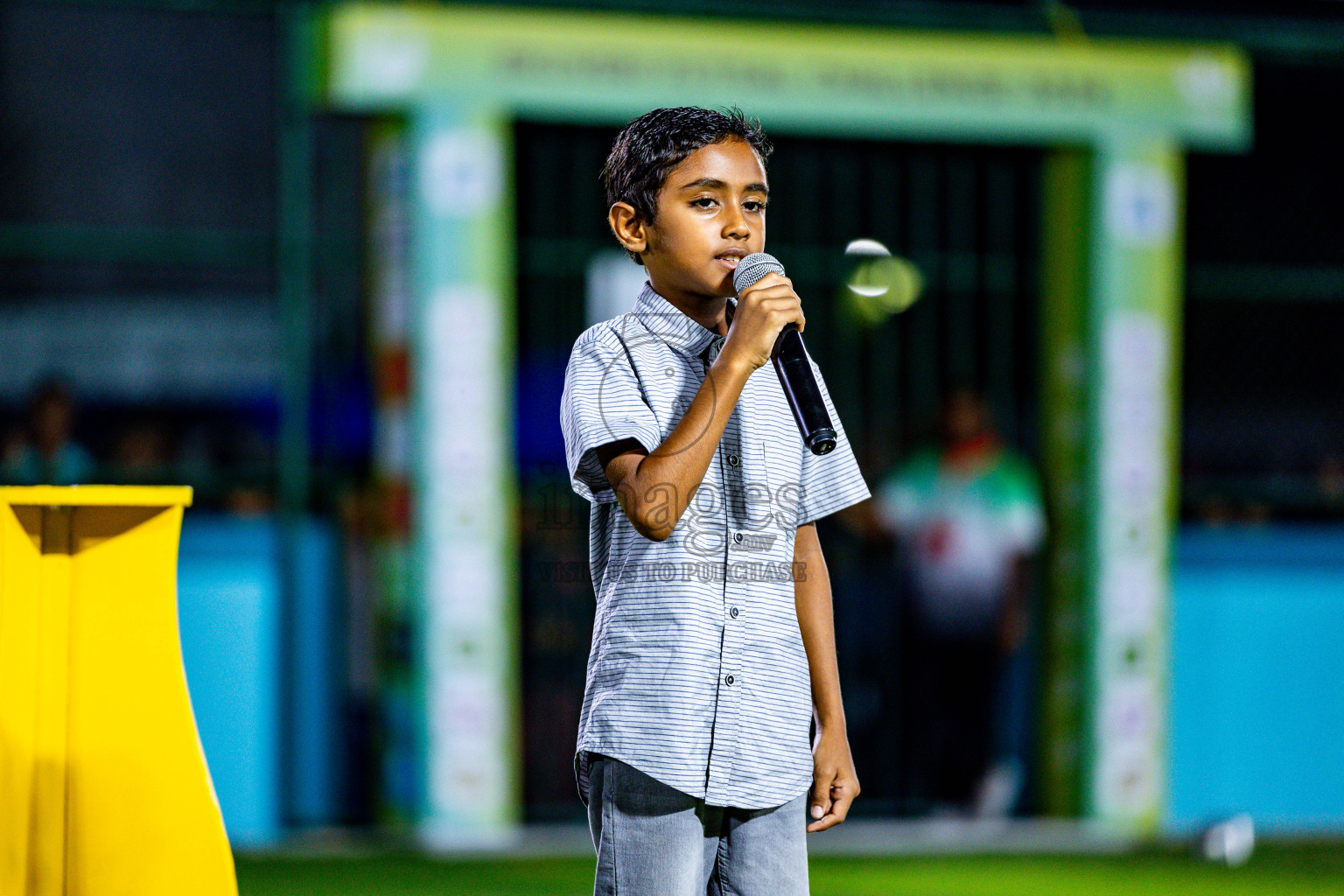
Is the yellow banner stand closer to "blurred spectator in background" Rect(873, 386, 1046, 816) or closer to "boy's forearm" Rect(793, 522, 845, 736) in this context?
"boy's forearm" Rect(793, 522, 845, 736)

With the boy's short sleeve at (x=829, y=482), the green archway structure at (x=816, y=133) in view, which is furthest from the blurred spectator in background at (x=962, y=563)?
the boy's short sleeve at (x=829, y=482)

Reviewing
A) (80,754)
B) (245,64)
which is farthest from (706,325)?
(245,64)

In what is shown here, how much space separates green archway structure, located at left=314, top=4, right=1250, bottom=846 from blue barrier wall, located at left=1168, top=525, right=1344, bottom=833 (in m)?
0.15

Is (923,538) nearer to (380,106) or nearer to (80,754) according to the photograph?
(380,106)

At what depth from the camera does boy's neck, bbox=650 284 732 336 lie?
2342 millimetres

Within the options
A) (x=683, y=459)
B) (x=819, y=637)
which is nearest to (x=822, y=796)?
(x=819, y=637)

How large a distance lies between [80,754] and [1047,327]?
539cm

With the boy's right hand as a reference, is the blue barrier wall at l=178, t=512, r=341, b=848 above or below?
below

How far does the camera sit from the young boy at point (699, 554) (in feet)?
6.94

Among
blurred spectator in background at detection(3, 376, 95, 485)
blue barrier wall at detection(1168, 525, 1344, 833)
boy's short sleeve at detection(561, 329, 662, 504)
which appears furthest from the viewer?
blue barrier wall at detection(1168, 525, 1344, 833)

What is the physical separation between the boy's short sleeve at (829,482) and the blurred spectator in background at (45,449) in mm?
4362

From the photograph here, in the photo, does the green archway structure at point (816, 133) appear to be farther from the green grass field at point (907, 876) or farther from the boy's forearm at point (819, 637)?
the boy's forearm at point (819, 637)

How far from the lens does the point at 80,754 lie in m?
2.28

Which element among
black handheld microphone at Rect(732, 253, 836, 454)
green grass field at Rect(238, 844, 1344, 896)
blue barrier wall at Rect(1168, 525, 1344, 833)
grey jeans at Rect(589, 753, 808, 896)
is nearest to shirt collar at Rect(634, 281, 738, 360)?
black handheld microphone at Rect(732, 253, 836, 454)
